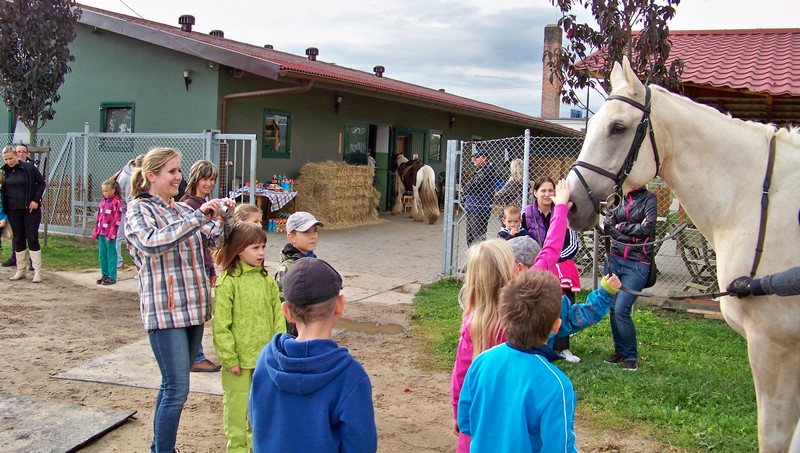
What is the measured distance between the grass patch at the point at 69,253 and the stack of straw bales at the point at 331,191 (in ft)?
15.0

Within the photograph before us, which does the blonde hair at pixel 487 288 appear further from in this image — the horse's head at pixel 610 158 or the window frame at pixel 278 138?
the window frame at pixel 278 138

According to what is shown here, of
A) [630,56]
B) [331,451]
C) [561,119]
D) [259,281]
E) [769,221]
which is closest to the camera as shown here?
[331,451]

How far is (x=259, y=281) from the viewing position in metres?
3.82

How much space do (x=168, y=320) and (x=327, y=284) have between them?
165 centimetres

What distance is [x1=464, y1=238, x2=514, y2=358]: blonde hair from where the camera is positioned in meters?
2.89

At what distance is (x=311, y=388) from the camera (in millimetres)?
2027

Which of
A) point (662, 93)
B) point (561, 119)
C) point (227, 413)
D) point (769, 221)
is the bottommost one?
point (227, 413)

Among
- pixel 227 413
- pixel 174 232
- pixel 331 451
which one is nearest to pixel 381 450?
pixel 227 413

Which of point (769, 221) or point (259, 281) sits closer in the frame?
point (769, 221)

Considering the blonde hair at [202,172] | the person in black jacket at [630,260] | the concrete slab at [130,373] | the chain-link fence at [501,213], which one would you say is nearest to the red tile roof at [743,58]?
the chain-link fence at [501,213]

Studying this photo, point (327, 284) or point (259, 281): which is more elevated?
point (327, 284)

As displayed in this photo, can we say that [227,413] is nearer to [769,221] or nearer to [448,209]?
[769,221]

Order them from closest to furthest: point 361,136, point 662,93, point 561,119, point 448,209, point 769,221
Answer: point 769,221
point 662,93
point 448,209
point 361,136
point 561,119

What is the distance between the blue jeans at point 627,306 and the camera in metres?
5.66
